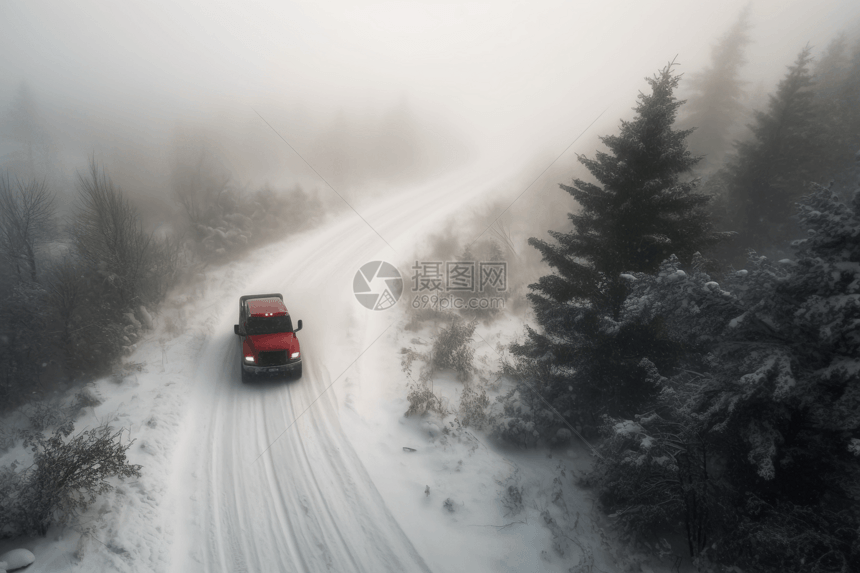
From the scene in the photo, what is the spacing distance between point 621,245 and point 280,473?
34.5 ft

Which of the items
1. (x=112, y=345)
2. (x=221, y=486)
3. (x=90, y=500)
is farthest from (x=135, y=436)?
(x=112, y=345)

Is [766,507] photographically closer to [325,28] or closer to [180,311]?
[180,311]

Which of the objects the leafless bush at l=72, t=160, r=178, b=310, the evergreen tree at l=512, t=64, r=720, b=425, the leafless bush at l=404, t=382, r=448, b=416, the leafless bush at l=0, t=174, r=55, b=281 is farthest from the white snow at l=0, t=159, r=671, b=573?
the leafless bush at l=0, t=174, r=55, b=281

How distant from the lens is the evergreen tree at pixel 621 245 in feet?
28.8

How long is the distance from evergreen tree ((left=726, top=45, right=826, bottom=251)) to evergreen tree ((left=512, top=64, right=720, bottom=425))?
16.0 metres

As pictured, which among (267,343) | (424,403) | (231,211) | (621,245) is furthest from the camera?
(231,211)

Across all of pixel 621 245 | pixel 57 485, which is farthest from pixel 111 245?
pixel 621 245

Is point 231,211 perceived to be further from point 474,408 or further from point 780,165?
point 780,165

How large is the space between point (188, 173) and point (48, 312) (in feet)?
63.4

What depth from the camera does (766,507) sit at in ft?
17.9

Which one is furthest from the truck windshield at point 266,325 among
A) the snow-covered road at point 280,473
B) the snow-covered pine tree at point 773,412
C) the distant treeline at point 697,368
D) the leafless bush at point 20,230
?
the leafless bush at point 20,230

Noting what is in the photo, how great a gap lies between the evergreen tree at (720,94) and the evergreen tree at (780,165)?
12083 mm

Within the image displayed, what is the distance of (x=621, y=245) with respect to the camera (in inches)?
364

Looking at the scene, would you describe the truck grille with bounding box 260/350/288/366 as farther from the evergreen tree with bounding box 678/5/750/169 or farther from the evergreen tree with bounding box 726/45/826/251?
the evergreen tree with bounding box 678/5/750/169
